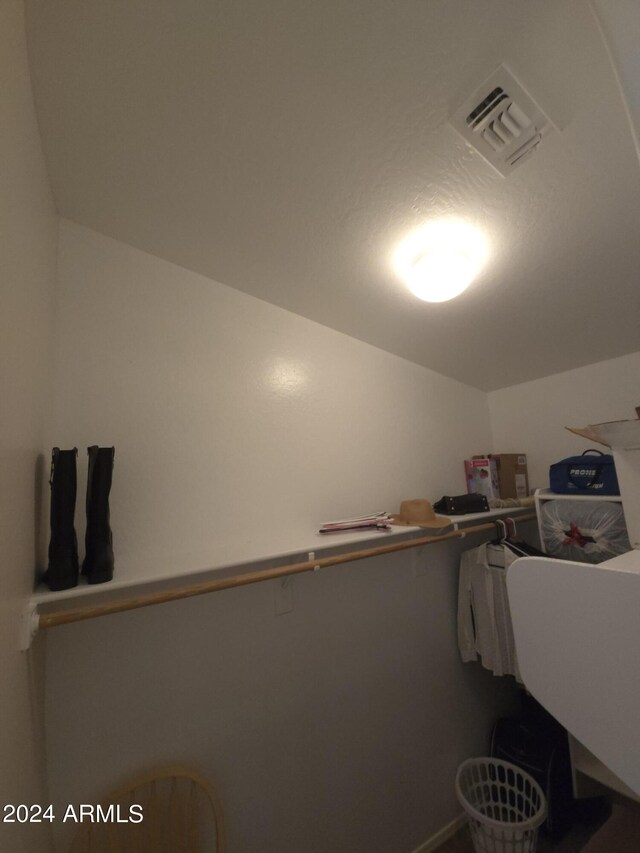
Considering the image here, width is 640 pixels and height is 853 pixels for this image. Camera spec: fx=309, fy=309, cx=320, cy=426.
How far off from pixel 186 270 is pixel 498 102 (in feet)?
3.54

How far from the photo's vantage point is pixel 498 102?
71 cm

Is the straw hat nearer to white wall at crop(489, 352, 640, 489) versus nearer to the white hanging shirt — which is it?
the white hanging shirt

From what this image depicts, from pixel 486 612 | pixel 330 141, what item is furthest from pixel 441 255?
pixel 486 612

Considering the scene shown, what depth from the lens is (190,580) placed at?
3.43 feet

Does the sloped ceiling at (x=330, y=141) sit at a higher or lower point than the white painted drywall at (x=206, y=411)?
higher

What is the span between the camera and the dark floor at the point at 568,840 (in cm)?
136

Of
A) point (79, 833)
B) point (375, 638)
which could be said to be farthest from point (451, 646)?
point (79, 833)

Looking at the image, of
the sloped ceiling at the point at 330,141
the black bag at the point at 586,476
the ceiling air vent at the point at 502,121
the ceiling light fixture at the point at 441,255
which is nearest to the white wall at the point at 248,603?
the sloped ceiling at the point at 330,141

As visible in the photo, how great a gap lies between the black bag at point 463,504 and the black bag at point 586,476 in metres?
0.34

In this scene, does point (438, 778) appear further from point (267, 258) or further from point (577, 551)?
point (267, 258)

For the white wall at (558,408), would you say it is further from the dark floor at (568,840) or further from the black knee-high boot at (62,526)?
the black knee-high boot at (62,526)

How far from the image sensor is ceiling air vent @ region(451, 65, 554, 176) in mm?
687

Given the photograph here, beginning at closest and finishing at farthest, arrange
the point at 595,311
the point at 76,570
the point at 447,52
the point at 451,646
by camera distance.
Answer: the point at 447,52 < the point at 76,570 < the point at 595,311 < the point at 451,646

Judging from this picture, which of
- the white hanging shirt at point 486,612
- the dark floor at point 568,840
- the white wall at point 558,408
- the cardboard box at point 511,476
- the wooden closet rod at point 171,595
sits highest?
the white wall at point 558,408
